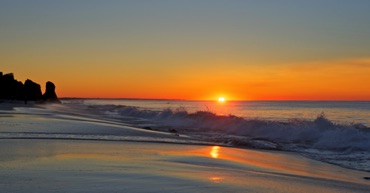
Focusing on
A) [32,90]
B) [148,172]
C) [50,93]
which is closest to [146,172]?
[148,172]

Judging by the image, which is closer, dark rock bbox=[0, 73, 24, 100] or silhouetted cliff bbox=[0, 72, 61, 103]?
dark rock bbox=[0, 73, 24, 100]

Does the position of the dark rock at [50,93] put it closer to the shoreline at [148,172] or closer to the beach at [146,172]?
the beach at [146,172]

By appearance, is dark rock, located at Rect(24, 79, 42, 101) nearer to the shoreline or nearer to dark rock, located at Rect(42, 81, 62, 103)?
dark rock, located at Rect(42, 81, 62, 103)

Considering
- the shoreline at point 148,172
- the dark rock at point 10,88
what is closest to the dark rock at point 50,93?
the dark rock at point 10,88

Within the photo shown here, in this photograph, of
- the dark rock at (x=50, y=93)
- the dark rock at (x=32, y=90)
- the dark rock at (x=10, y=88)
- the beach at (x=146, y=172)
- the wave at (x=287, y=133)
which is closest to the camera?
the beach at (x=146, y=172)

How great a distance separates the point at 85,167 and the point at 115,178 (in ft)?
4.32

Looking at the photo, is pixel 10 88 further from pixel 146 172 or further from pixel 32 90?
pixel 146 172

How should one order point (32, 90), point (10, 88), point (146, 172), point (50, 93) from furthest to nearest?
point (50, 93)
point (32, 90)
point (10, 88)
point (146, 172)

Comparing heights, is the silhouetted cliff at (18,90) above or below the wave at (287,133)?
above

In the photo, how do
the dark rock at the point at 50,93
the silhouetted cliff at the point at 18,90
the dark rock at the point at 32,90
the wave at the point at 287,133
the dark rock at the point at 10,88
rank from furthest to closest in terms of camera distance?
1. the dark rock at the point at 50,93
2. the dark rock at the point at 32,90
3. the silhouetted cliff at the point at 18,90
4. the dark rock at the point at 10,88
5. the wave at the point at 287,133

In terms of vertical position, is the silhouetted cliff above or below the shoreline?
above

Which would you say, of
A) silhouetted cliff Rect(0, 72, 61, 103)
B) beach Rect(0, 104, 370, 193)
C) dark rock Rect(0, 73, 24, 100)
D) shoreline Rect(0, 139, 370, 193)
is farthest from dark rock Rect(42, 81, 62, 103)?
shoreline Rect(0, 139, 370, 193)

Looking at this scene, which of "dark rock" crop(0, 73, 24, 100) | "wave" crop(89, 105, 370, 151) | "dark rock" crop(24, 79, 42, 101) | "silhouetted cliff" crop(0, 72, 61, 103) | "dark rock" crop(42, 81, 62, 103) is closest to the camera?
"wave" crop(89, 105, 370, 151)

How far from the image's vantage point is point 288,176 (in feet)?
29.4
